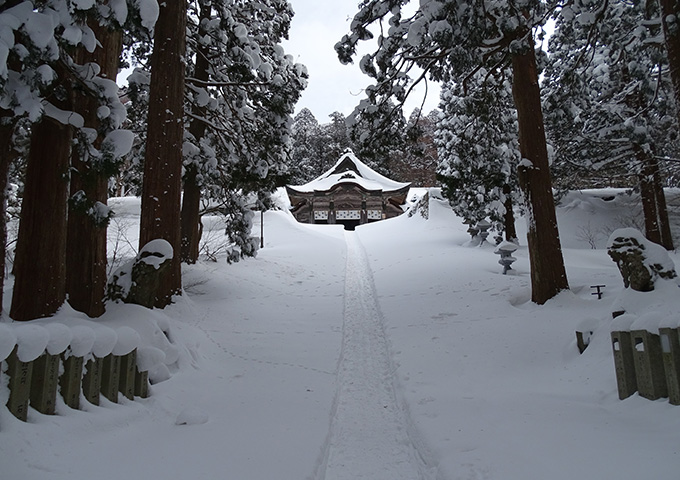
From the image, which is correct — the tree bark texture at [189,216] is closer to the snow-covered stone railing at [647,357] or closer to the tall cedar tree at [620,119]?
the snow-covered stone railing at [647,357]

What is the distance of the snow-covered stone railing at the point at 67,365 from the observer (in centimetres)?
245

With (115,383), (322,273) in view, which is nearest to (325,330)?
(115,383)

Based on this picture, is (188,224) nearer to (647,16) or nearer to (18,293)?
(18,293)

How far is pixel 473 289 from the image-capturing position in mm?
8523

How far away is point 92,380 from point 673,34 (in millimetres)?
7295

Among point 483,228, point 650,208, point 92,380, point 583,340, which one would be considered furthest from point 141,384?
point 650,208

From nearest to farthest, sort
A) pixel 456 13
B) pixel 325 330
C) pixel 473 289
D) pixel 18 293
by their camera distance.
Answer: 1. pixel 18 293
2. pixel 456 13
3. pixel 325 330
4. pixel 473 289

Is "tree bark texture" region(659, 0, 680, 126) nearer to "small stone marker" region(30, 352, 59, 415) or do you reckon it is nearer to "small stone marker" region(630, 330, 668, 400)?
"small stone marker" region(630, 330, 668, 400)

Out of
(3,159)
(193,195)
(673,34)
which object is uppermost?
(673,34)

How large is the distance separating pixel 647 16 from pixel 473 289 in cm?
616

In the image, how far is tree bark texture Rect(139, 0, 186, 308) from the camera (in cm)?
614

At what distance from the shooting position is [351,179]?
32.2 m

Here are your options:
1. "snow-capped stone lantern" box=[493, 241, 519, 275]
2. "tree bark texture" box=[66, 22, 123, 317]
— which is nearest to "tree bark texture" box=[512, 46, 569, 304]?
"snow-capped stone lantern" box=[493, 241, 519, 275]

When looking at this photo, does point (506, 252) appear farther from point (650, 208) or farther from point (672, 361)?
point (672, 361)
